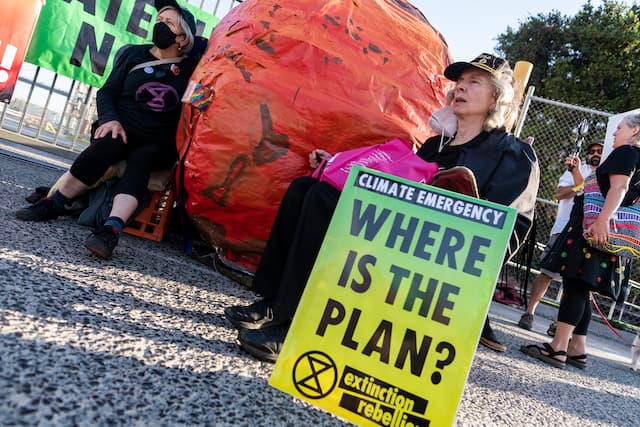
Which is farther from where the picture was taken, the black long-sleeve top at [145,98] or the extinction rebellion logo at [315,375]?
the black long-sleeve top at [145,98]

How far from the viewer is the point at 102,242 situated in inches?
69.2

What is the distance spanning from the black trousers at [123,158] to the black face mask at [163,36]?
0.53 meters

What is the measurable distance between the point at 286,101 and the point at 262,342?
1.05 m

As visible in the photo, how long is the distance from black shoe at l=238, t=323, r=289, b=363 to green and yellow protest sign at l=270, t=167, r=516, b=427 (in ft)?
0.86

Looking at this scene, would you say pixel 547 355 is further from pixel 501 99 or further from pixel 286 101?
pixel 286 101

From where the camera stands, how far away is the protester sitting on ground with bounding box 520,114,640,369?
8.05ft

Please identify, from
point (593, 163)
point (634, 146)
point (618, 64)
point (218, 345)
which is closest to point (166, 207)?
point (218, 345)

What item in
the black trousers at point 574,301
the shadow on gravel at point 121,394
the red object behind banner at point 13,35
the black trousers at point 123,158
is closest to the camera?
the shadow on gravel at point 121,394

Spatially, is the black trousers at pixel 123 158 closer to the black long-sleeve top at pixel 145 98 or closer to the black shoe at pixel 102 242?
the black long-sleeve top at pixel 145 98

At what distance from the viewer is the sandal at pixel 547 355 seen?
2659mm

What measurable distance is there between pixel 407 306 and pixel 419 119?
1.20m

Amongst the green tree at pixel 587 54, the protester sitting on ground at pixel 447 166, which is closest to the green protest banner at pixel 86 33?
the protester sitting on ground at pixel 447 166

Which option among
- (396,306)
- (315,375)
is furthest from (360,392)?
(396,306)

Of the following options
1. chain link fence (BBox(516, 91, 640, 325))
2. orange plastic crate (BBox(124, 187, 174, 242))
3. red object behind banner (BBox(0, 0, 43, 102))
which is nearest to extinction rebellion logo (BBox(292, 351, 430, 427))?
A: orange plastic crate (BBox(124, 187, 174, 242))
